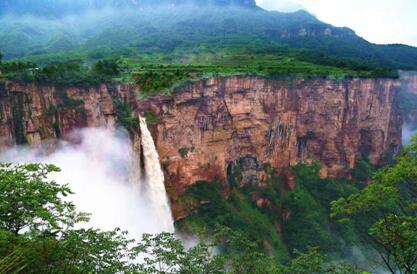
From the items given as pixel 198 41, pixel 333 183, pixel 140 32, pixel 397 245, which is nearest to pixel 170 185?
pixel 333 183

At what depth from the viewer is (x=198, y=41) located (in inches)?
3280

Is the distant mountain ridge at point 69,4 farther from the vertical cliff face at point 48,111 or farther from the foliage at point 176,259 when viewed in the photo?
the foliage at point 176,259

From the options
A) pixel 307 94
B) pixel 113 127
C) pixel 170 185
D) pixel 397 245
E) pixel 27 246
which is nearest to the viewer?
pixel 27 246

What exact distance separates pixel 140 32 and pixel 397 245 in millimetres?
87640

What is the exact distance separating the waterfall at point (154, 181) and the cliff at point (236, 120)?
2.63 ft

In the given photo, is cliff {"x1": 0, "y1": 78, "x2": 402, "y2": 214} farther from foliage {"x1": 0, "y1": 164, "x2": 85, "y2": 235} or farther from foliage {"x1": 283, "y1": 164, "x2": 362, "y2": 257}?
foliage {"x1": 0, "y1": 164, "x2": 85, "y2": 235}

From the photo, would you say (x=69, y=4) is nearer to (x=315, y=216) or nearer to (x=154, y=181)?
(x=154, y=181)

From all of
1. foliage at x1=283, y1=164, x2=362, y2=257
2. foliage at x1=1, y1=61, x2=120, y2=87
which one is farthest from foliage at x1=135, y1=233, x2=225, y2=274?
foliage at x1=283, y1=164, x2=362, y2=257

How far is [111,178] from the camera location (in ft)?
103

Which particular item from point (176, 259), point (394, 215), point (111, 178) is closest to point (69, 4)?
point (111, 178)

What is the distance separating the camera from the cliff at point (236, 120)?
29562 mm

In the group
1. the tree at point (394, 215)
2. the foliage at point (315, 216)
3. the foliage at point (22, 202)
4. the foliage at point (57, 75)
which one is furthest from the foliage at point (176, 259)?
the foliage at point (315, 216)

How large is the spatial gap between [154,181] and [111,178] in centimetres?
388

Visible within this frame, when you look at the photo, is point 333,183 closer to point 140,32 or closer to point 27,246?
point 27,246
